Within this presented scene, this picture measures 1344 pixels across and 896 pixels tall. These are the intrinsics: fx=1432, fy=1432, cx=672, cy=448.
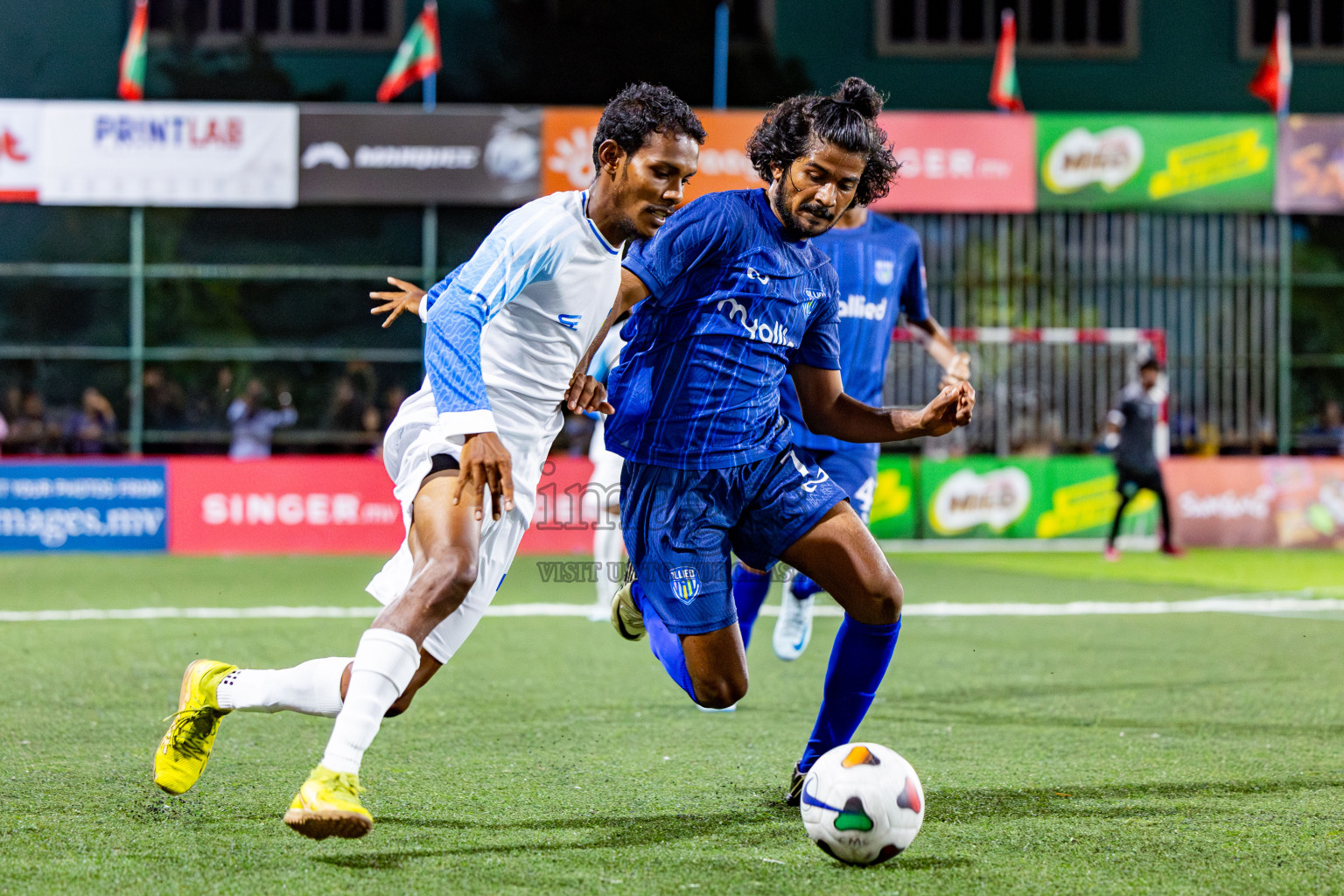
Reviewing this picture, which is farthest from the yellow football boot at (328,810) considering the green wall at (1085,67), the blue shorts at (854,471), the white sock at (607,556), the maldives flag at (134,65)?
the green wall at (1085,67)

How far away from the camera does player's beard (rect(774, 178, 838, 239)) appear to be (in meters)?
4.27

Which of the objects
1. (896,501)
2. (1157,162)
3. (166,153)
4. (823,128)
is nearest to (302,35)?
(166,153)

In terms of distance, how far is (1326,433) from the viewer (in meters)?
18.5

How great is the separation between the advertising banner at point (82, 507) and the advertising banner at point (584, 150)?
18.4 ft

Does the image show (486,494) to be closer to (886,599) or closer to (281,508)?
(886,599)

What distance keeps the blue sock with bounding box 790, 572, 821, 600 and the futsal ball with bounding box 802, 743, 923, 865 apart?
2926 millimetres

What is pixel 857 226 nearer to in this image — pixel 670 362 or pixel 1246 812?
A: pixel 670 362

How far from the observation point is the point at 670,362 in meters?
4.32

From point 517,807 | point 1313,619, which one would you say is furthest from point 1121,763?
point 1313,619

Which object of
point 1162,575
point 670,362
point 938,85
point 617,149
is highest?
point 938,85

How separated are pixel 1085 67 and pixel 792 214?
61.4ft

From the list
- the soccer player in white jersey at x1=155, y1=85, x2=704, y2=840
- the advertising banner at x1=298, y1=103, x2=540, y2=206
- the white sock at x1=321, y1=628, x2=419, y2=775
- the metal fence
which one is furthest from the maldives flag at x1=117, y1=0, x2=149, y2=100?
the white sock at x1=321, y1=628, x2=419, y2=775

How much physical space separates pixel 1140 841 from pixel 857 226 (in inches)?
137

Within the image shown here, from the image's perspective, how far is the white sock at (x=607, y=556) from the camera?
934 cm
